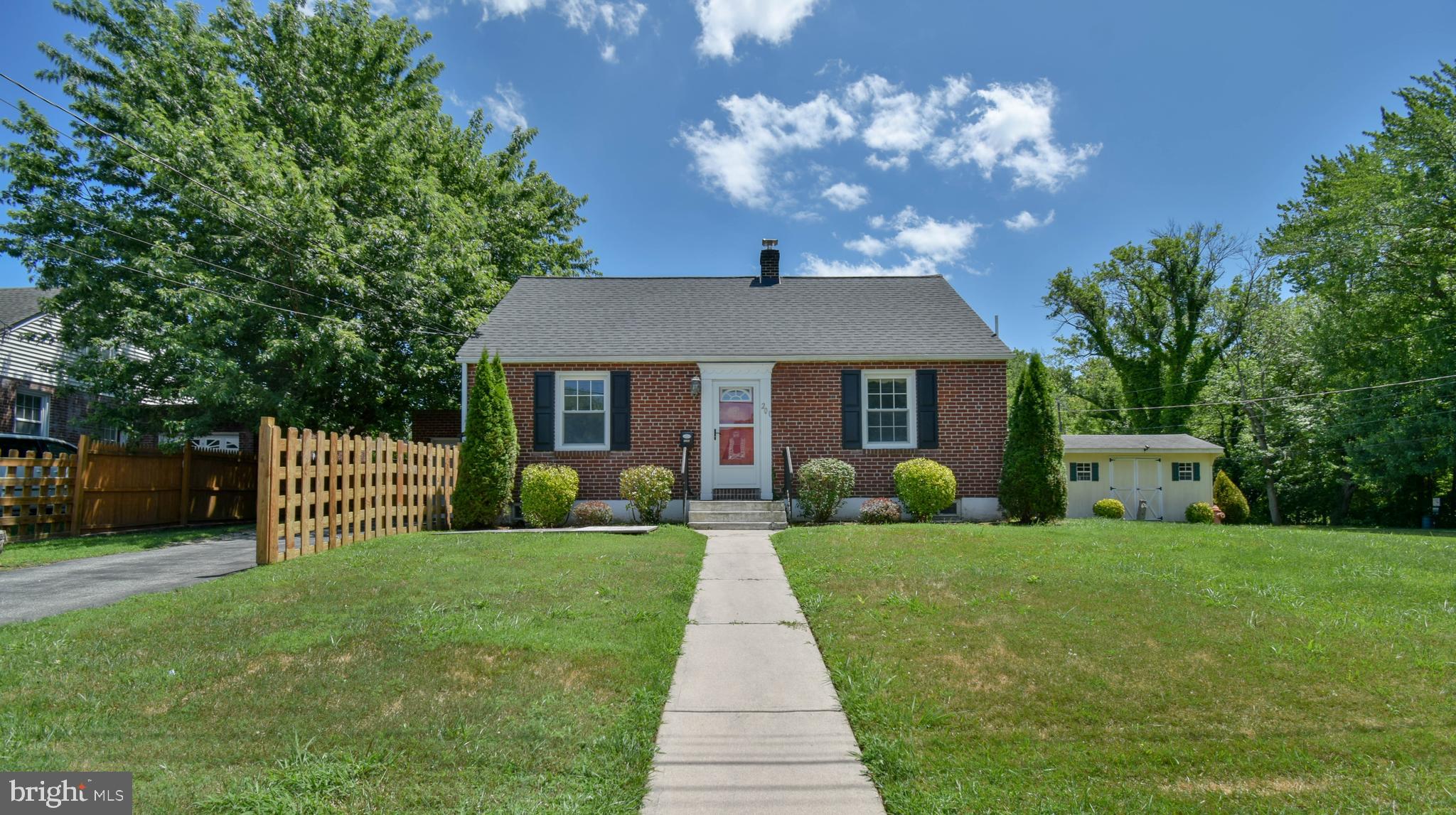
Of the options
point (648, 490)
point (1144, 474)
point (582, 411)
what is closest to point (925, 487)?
point (648, 490)

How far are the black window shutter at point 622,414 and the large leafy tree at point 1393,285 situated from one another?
23592mm

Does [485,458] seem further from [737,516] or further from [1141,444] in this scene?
[1141,444]

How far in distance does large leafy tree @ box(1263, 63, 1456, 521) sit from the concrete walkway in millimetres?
26257

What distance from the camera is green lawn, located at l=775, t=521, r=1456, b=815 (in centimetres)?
288

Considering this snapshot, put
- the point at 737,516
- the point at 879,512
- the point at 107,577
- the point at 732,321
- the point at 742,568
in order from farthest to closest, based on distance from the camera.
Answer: the point at 732,321
the point at 879,512
the point at 737,516
the point at 742,568
the point at 107,577

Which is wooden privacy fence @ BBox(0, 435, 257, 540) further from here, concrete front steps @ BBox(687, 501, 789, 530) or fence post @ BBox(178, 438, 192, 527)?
concrete front steps @ BBox(687, 501, 789, 530)

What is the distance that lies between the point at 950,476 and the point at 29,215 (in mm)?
19026

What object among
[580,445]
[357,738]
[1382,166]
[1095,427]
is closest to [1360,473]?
[1382,166]

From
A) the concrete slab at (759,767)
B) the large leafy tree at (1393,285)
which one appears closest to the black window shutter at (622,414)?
the concrete slab at (759,767)

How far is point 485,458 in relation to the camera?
1258cm

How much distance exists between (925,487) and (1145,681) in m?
9.17

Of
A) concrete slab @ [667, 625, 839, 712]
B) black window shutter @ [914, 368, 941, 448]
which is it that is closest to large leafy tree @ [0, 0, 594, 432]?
black window shutter @ [914, 368, 941, 448]

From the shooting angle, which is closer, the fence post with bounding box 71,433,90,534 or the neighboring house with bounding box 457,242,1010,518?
the fence post with bounding box 71,433,90,534

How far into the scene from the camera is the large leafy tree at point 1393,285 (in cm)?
2100
